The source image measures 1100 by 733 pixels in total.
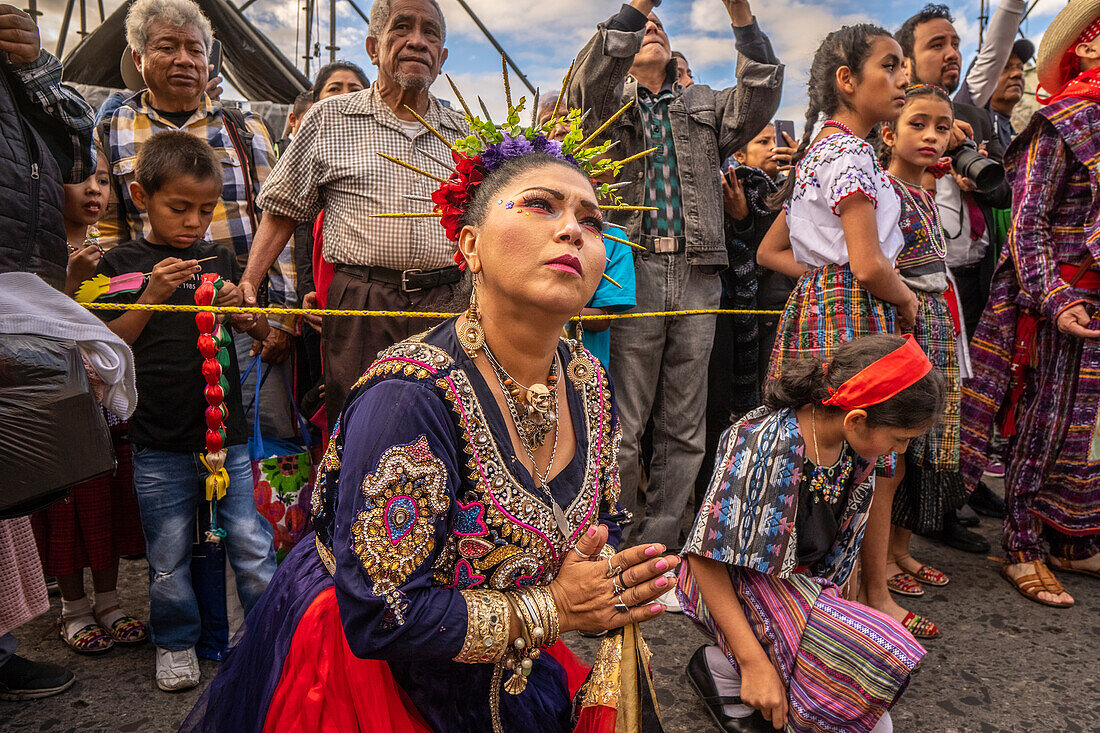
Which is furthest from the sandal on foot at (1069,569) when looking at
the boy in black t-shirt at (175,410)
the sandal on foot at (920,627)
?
the boy in black t-shirt at (175,410)

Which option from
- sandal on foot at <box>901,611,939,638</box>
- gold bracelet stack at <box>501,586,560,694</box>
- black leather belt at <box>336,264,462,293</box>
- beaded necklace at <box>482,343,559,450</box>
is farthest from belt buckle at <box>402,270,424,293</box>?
sandal on foot at <box>901,611,939,638</box>

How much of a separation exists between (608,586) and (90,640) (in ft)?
8.07

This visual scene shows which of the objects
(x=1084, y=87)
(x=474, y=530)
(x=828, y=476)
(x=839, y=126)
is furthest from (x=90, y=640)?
(x=1084, y=87)

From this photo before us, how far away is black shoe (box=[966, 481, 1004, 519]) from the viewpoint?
15.9 feet

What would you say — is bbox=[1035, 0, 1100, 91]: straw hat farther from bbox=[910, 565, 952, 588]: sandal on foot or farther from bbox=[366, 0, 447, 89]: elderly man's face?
bbox=[366, 0, 447, 89]: elderly man's face

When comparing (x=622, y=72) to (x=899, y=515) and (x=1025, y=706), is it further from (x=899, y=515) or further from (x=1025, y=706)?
(x=1025, y=706)

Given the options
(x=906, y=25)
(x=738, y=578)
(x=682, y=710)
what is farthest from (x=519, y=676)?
(x=906, y=25)

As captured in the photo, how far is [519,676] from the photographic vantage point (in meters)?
1.55

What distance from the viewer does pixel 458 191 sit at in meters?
1.85

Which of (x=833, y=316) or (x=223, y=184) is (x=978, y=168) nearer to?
(x=833, y=316)

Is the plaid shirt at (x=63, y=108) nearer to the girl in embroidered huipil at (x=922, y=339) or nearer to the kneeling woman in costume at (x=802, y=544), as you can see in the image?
the kneeling woman in costume at (x=802, y=544)

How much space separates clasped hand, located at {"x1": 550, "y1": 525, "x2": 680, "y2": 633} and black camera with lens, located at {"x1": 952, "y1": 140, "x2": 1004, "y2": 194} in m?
3.74

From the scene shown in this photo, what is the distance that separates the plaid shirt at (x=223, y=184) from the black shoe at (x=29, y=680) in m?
1.61

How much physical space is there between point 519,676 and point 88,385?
135cm
